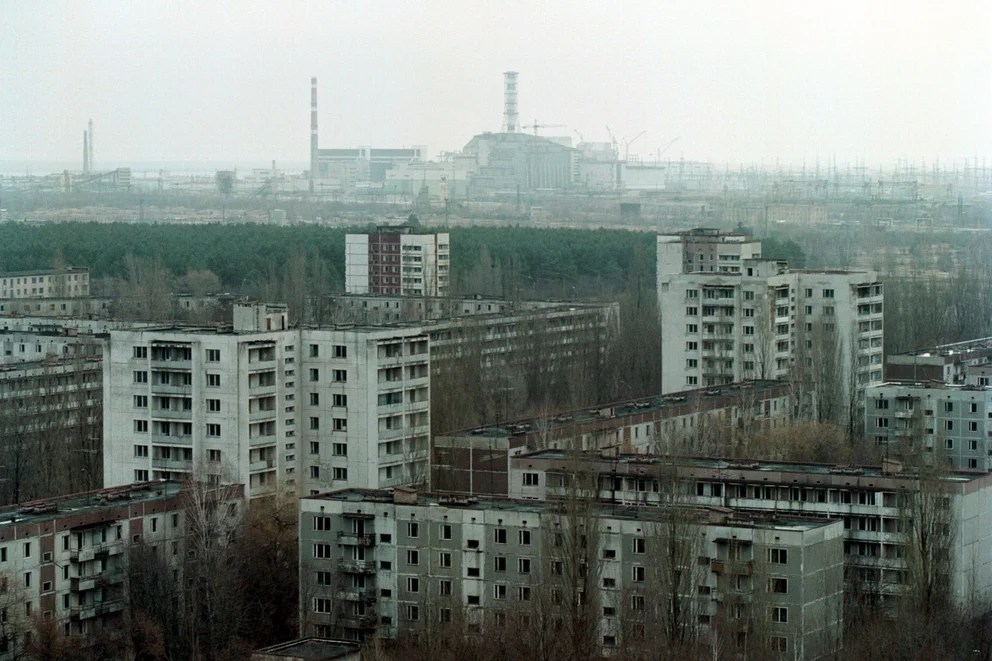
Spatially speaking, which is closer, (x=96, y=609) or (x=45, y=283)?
(x=96, y=609)

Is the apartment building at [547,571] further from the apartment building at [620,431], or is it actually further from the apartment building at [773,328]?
the apartment building at [773,328]

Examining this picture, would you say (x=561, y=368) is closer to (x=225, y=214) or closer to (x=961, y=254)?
(x=961, y=254)

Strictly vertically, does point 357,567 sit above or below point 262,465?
below

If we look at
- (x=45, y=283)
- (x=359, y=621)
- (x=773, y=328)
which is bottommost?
(x=359, y=621)

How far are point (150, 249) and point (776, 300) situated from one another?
49.6ft

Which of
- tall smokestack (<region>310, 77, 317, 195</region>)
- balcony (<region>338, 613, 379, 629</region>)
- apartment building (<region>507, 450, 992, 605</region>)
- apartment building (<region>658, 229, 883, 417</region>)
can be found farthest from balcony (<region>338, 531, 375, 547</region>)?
tall smokestack (<region>310, 77, 317, 195</region>)

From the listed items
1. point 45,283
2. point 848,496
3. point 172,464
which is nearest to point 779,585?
point 848,496

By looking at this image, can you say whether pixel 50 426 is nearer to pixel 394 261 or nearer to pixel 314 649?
pixel 314 649

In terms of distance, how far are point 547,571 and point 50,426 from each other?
514cm

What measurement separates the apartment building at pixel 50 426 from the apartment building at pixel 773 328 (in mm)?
4182

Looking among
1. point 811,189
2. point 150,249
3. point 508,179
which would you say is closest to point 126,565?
point 150,249

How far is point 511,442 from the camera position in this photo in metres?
10.5

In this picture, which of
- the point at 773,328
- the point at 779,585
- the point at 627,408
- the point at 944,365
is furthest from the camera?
the point at 773,328

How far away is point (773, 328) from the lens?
572 inches
